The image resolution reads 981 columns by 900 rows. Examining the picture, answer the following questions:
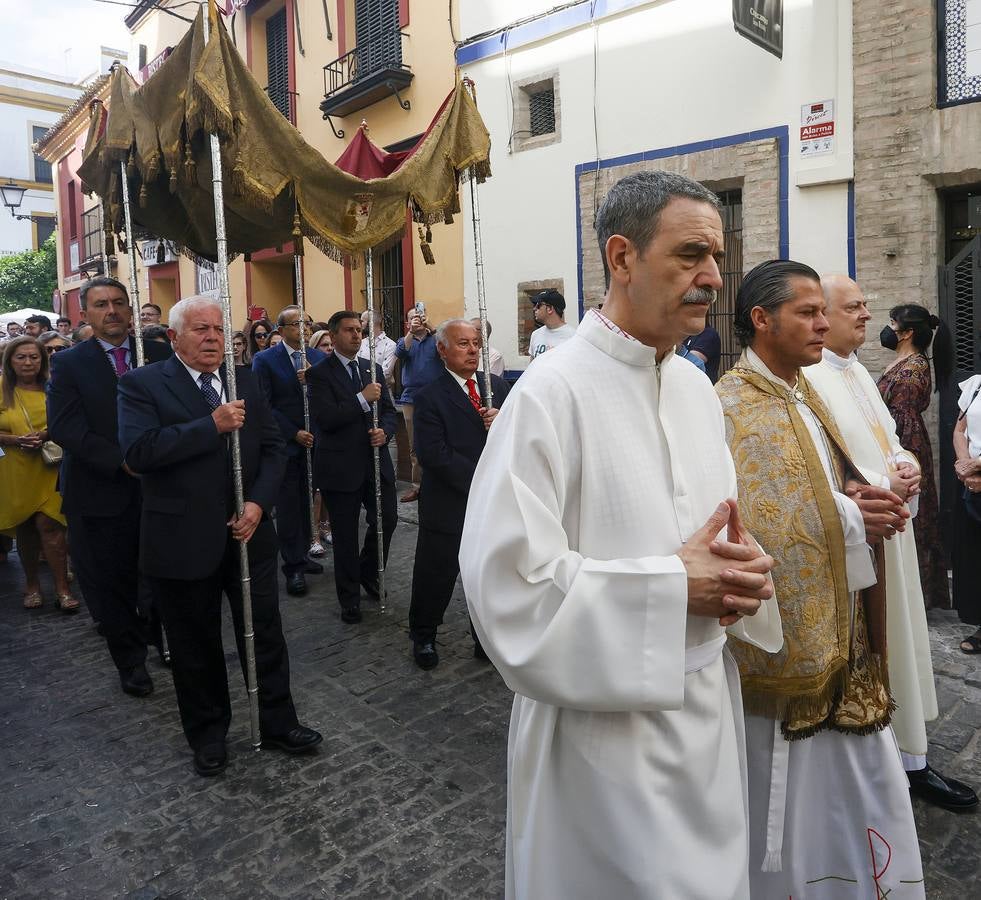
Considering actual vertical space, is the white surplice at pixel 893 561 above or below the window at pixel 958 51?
below

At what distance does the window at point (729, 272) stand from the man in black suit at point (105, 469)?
5.18 metres

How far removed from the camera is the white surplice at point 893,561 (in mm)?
2832

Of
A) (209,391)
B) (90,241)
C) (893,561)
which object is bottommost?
(893,561)

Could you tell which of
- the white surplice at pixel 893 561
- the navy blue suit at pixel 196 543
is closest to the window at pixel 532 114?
the navy blue suit at pixel 196 543

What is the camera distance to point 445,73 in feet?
34.2

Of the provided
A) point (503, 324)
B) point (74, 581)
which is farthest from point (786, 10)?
point (74, 581)

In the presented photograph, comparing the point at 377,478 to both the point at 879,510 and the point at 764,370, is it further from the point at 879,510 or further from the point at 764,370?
the point at 879,510

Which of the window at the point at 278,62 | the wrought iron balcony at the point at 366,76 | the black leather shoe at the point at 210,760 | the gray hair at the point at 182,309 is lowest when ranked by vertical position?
the black leather shoe at the point at 210,760

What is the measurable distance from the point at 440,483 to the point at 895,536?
2.38 m

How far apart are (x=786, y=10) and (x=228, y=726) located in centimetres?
691

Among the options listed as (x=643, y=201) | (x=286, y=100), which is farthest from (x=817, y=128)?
(x=286, y=100)

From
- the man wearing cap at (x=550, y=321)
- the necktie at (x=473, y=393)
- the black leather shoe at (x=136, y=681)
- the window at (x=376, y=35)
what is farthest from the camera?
the window at (x=376, y=35)

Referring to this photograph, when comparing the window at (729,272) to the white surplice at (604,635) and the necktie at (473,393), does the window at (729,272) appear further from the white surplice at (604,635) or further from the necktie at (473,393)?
the white surplice at (604,635)

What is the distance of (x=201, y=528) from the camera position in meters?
3.48
